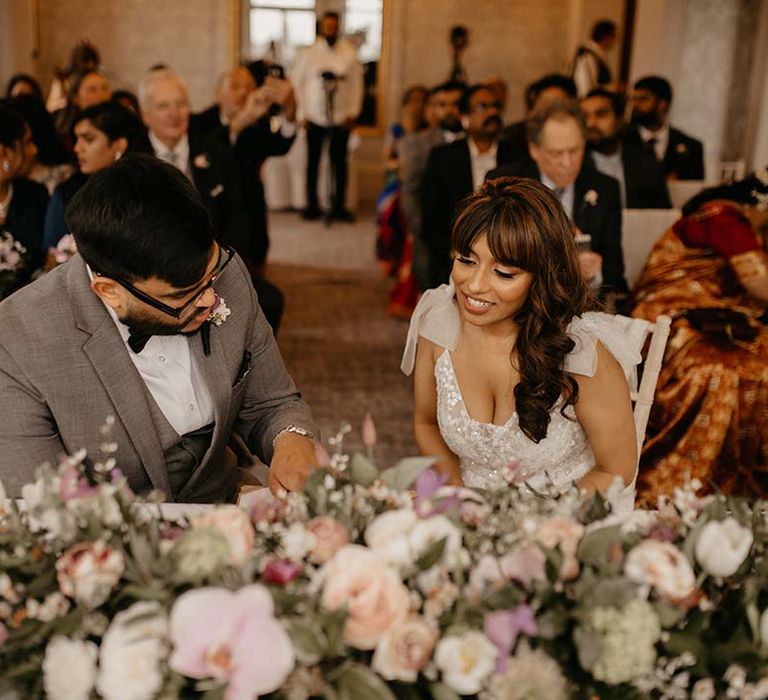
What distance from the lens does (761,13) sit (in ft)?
24.7

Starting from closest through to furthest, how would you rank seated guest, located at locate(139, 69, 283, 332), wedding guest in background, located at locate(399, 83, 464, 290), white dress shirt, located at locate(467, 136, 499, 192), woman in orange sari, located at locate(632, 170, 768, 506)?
woman in orange sari, located at locate(632, 170, 768, 506) < seated guest, located at locate(139, 69, 283, 332) < white dress shirt, located at locate(467, 136, 499, 192) < wedding guest in background, located at locate(399, 83, 464, 290)

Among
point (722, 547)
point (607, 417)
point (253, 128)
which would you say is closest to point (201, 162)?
point (253, 128)

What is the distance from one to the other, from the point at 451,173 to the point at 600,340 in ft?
9.47

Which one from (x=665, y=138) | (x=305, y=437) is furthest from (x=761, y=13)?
(x=305, y=437)

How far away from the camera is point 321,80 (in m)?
9.86

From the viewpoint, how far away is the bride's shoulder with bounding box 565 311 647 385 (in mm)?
2061

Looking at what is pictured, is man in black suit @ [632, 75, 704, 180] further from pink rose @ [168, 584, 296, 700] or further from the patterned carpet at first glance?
pink rose @ [168, 584, 296, 700]

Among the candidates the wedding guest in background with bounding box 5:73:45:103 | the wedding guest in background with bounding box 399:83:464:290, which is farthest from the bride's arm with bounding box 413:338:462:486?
the wedding guest in background with bounding box 5:73:45:103

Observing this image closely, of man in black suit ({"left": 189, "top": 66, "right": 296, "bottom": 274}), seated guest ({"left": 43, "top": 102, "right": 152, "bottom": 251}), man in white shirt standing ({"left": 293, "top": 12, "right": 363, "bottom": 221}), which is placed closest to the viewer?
seated guest ({"left": 43, "top": 102, "right": 152, "bottom": 251})

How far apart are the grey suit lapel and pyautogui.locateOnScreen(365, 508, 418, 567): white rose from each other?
89 cm

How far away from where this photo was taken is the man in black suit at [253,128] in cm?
524

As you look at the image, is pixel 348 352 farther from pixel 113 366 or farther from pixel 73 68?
pixel 113 366

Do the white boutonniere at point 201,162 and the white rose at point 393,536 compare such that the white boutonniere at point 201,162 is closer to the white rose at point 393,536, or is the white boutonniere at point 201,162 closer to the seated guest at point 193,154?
the seated guest at point 193,154

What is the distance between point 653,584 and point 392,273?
21.1ft
